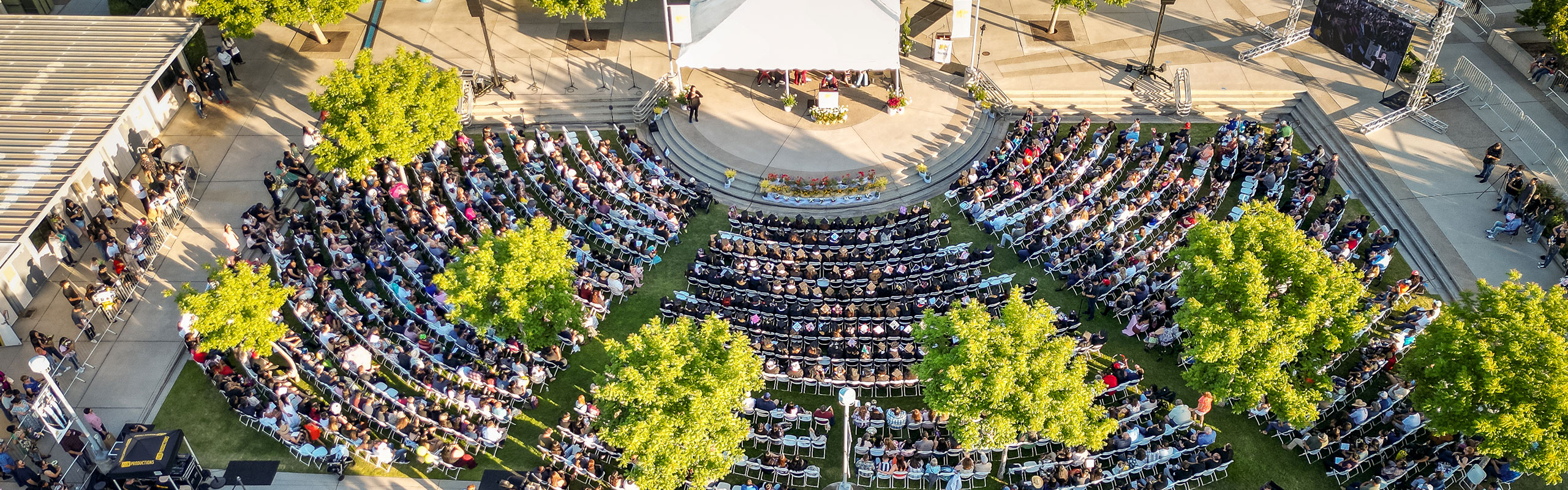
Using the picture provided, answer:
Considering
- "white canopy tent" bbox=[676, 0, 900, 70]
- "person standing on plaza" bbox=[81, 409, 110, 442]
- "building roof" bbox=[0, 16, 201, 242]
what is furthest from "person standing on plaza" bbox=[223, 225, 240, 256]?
"white canopy tent" bbox=[676, 0, 900, 70]

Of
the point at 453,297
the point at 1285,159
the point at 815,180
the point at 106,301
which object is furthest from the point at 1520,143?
the point at 106,301

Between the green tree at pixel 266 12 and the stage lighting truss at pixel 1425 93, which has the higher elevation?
the stage lighting truss at pixel 1425 93

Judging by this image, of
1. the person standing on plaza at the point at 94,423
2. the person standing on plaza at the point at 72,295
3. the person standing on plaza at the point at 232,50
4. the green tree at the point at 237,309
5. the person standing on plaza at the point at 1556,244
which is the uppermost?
the person standing on plaza at the point at 1556,244

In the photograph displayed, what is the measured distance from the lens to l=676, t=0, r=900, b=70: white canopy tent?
36031 mm

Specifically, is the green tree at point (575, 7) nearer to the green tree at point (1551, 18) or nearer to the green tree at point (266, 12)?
the green tree at point (266, 12)

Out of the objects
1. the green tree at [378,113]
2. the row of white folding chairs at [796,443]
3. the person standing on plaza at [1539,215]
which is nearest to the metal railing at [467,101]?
the green tree at [378,113]

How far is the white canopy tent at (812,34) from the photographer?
36031 millimetres

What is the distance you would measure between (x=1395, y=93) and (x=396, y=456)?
32523 mm

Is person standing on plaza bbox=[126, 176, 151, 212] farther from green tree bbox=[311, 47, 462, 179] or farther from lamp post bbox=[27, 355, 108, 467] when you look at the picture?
lamp post bbox=[27, 355, 108, 467]

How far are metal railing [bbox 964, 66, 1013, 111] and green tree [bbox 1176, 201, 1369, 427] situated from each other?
13.3 m

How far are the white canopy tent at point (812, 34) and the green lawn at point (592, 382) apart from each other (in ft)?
25.7

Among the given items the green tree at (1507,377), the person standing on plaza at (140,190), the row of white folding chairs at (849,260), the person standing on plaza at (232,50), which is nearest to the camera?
the green tree at (1507,377)

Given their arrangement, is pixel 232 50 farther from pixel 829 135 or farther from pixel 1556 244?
pixel 1556 244

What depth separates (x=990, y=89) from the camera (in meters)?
39.0
